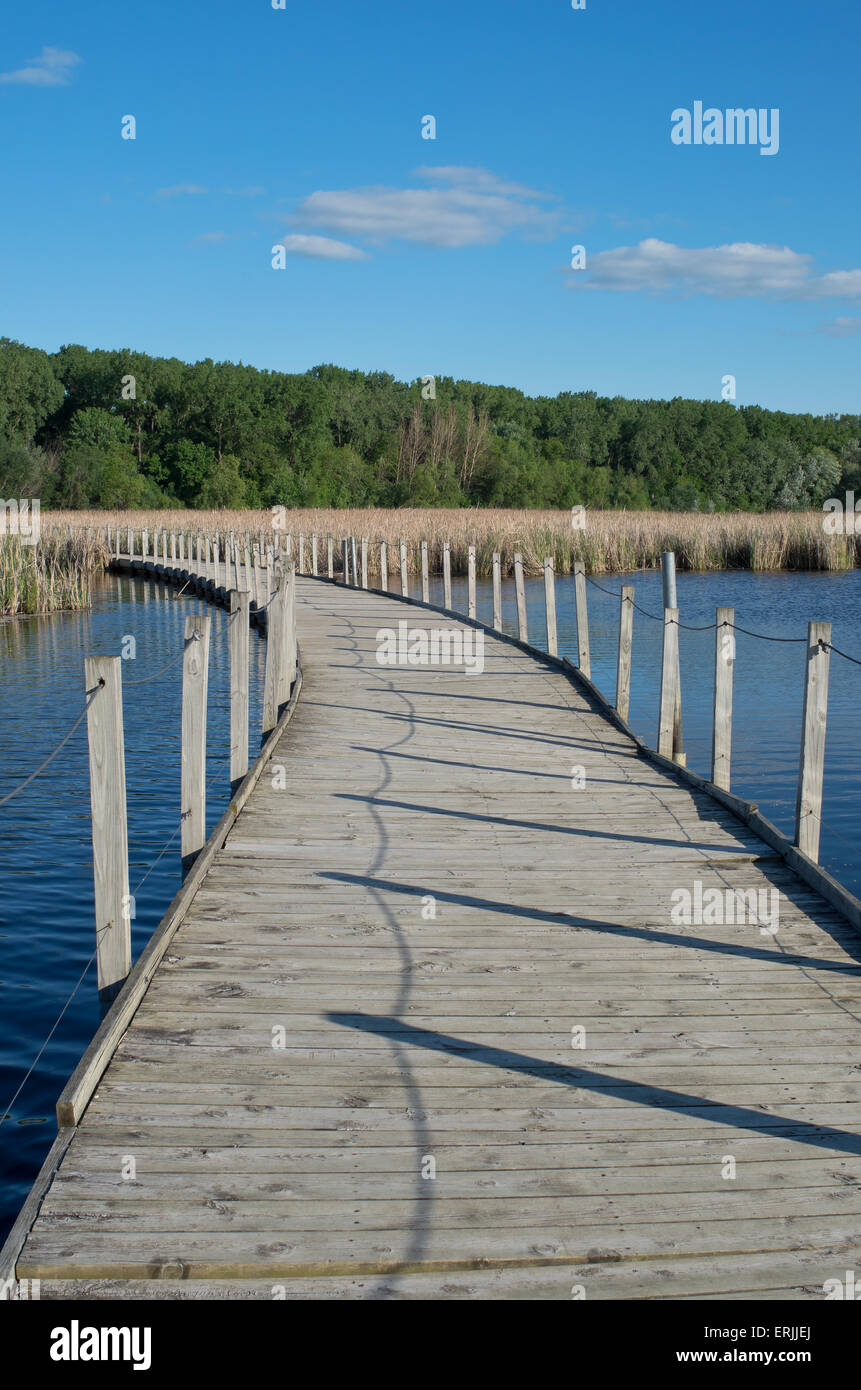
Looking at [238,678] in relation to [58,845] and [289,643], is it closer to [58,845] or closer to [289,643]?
[58,845]

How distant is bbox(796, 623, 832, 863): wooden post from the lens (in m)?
6.23

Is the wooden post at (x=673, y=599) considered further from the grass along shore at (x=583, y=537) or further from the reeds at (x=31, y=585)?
the grass along shore at (x=583, y=537)

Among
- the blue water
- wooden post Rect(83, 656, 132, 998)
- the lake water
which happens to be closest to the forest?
the lake water

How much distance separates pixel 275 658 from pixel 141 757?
275cm

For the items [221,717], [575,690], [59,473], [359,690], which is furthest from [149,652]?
[59,473]

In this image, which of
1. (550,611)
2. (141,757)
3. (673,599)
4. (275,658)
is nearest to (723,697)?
(673,599)

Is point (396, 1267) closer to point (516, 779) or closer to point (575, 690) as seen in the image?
point (516, 779)

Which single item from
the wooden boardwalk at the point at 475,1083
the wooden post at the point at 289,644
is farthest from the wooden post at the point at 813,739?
the wooden post at the point at 289,644

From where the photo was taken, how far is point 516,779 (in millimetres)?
8570

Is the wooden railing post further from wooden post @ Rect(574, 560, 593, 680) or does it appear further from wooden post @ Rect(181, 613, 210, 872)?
wooden post @ Rect(181, 613, 210, 872)

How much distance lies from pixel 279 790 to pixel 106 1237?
5.06 metres

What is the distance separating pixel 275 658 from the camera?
1055 centimetres

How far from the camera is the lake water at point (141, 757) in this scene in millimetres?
6418

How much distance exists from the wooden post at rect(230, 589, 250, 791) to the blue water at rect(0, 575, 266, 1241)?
3.68 feet
